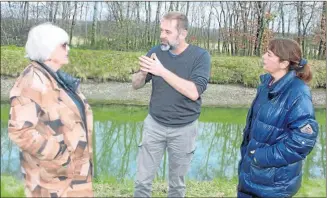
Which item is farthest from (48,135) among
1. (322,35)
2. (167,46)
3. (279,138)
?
(322,35)

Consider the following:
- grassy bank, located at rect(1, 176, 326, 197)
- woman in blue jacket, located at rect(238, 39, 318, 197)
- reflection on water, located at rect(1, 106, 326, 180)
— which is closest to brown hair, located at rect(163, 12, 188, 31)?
woman in blue jacket, located at rect(238, 39, 318, 197)

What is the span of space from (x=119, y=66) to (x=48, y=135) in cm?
117

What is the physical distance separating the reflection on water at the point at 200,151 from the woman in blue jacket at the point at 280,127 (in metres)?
0.74

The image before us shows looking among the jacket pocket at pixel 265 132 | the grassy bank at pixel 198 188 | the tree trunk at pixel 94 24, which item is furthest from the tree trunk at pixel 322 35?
the tree trunk at pixel 94 24

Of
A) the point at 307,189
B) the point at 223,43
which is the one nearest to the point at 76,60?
the point at 223,43

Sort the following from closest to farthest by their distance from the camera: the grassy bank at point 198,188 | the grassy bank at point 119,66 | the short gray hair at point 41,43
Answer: the short gray hair at point 41,43, the grassy bank at point 119,66, the grassy bank at point 198,188

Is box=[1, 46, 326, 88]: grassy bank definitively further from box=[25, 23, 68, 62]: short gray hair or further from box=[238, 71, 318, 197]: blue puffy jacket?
A: box=[25, 23, 68, 62]: short gray hair

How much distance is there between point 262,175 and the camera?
8.11ft

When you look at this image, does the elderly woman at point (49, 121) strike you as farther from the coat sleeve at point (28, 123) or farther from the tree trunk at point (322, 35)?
the tree trunk at point (322, 35)

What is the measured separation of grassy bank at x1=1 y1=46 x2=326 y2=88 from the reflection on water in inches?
11.9

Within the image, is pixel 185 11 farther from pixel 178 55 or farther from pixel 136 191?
pixel 136 191

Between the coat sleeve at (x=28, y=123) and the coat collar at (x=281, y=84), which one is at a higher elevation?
the coat collar at (x=281, y=84)

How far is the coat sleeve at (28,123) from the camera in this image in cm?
202

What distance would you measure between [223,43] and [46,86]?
5.07 feet
